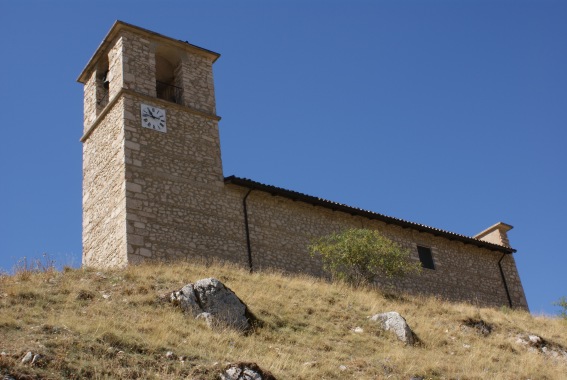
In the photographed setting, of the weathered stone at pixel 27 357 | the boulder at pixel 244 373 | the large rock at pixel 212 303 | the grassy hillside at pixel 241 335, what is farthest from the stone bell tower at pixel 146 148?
the weathered stone at pixel 27 357

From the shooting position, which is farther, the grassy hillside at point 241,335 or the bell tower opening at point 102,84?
the bell tower opening at point 102,84

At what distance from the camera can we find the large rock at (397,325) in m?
17.2

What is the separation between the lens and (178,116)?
77.9 feet

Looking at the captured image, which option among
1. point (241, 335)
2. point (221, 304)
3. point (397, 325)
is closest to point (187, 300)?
point (221, 304)

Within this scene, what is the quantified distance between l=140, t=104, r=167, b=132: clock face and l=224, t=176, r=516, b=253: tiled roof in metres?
2.67

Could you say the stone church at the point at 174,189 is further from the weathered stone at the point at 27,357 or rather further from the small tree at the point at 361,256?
the weathered stone at the point at 27,357

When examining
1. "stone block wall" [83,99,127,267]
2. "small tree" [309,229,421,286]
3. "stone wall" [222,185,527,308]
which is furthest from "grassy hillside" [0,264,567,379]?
"stone block wall" [83,99,127,267]

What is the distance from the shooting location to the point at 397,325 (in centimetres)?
1744

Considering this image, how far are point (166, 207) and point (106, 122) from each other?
13.4 feet

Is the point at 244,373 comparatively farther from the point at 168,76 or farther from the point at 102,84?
the point at 168,76

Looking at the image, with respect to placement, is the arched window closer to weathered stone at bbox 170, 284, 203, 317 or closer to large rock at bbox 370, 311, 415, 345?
weathered stone at bbox 170, 284, 203, 317

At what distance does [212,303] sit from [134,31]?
11.9 meters

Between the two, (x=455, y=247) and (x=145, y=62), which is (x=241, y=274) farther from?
(x=455, y=247)

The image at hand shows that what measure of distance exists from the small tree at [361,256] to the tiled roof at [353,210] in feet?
6.45
